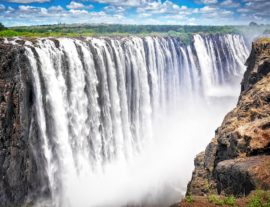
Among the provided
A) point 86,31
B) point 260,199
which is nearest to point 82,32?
point 86,31

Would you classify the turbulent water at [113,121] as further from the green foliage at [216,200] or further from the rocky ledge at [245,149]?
the green foliage at [216,200]

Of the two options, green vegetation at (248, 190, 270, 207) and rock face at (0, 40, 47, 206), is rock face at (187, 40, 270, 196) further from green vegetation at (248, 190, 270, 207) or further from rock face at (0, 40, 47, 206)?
rock face at (0, 40, 47, 206)

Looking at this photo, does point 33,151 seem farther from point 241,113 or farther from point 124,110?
point 241,113

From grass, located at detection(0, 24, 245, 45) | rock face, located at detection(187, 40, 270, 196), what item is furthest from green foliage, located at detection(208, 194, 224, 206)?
grass, located at detection(0, 24, 245, 45)

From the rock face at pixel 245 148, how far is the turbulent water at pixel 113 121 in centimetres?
654

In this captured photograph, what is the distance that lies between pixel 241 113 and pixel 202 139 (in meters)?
19.3

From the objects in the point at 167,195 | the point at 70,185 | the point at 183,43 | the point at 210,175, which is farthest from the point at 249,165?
the point at 183,43

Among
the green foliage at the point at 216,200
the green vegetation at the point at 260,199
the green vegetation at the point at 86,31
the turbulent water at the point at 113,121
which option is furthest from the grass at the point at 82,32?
the green vegetation at the point at 260,199

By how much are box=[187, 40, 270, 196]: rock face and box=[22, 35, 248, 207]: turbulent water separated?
654 cm

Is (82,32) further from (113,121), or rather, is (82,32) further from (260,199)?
(260,199)

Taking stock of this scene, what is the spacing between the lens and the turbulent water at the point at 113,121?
26.1m

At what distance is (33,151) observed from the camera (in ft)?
80.3

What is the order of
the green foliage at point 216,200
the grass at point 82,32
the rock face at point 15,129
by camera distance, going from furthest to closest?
the grass at point 82,32
the rock face at point 15,129
the green foliage at point 216,200

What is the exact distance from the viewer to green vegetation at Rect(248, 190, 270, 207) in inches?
477
